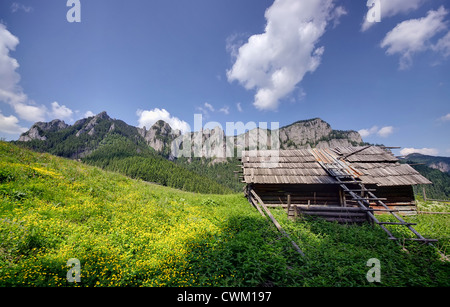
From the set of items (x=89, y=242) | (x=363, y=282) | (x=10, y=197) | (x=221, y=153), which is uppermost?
(x=221, y=153)

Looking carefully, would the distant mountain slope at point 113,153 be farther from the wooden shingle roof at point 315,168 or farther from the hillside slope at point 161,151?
the wooden shingle roof at point 315,168

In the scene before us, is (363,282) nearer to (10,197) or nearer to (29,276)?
(29,276)

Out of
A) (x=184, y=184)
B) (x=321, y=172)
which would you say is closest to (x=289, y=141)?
(x=184, y=184)

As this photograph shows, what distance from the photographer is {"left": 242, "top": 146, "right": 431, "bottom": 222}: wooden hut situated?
13469 millimetres

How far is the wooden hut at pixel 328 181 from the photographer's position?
44.2 ft

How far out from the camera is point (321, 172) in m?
14.3

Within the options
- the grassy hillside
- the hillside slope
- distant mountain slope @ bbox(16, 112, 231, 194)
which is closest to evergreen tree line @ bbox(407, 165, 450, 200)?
the hillside slope

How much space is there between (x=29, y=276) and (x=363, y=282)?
9220 millimetres

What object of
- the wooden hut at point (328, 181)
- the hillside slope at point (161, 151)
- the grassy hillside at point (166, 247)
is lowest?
A: the grassy hillside at point (166, 247)

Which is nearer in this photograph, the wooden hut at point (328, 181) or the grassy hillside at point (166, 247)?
the grassy hillside at point (166, 247)

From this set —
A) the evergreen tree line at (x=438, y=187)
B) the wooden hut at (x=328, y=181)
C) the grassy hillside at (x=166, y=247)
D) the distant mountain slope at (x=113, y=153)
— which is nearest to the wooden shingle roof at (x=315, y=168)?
the wooden hut at (x=328, y=181)

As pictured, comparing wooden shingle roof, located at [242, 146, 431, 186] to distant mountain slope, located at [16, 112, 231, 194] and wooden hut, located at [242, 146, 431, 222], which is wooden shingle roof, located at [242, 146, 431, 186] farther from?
distant mountain slope, located at [16, 112, 231, 194]

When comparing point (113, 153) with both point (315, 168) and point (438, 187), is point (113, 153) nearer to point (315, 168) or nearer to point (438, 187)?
point (315, 168)

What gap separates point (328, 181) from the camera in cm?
1307
